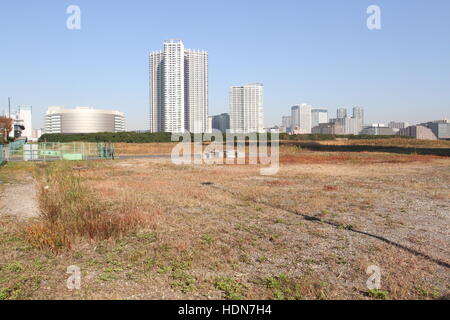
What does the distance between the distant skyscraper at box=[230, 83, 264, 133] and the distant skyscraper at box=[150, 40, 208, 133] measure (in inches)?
569

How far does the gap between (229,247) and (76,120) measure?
602 feet

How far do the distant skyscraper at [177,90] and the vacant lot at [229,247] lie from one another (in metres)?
127

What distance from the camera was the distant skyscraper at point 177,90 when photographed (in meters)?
139

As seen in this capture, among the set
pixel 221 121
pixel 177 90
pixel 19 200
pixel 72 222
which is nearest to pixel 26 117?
pixel 177 90

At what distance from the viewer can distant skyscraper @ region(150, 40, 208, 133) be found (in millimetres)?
139375

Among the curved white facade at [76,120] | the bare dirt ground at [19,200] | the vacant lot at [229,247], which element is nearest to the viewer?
the vacant lot at [229,247]

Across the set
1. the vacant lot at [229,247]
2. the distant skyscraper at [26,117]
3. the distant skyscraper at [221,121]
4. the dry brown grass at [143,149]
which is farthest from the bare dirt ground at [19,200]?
the distant skyscraper at [221,121]

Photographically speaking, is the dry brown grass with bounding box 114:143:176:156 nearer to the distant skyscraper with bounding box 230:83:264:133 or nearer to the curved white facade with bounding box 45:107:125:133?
the distant skyscraper with bounding box 230:83:264:133

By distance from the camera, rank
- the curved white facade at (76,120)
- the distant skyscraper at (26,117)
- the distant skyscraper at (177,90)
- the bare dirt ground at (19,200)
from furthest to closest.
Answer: the curved white facade at (76,120) → the distant skyscraper at (26,117) → the distant skyscraper at (177,90) → the bare dirt ground at (19,200)

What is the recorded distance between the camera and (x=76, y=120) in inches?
6865

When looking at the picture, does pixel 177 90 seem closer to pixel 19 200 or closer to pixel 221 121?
pixel 221 121

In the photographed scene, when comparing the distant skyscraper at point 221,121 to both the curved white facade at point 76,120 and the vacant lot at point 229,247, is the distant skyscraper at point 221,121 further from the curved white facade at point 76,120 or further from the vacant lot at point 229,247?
the vacant lot at point 229,247
